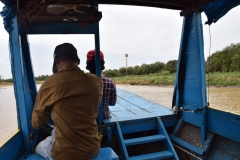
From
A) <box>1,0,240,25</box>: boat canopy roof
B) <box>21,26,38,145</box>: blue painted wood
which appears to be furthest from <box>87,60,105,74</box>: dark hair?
<box>21,26,38,145</box>: blue painted wood

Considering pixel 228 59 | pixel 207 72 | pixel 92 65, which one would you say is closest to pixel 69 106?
pixel 92 65

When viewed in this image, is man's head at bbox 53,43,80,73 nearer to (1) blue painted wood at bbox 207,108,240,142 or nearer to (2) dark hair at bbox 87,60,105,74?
(2) dark hair at bbox 87,60,105,74

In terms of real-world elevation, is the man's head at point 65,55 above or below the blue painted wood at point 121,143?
above

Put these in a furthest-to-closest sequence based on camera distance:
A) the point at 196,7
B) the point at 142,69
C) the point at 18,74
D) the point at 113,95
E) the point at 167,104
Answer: the point at 142,69, the point at 167,104, the point at 113,95, the point at 196,7, the point at 18,74

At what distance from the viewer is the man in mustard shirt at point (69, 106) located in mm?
1526

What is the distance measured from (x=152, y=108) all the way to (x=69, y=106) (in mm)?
2525

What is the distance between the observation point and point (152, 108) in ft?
12.6

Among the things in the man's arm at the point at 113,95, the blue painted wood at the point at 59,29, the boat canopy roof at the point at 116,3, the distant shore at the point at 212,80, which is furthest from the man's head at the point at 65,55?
the distant shore at the point at 212,80

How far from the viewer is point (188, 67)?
3.29 meters

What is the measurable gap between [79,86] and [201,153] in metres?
2.07

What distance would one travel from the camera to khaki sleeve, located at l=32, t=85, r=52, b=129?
5.10ft

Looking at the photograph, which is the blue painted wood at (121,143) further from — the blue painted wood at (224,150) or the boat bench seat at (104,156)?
the blue painted wood at (224,150)

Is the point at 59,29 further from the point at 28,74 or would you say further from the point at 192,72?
the point at 192,72

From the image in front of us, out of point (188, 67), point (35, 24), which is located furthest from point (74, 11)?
point (188, 67)
